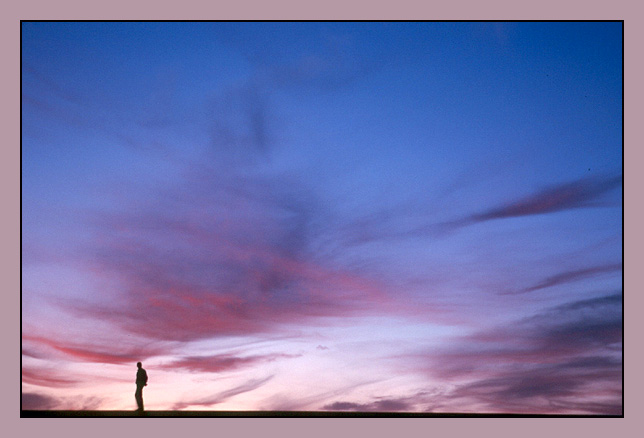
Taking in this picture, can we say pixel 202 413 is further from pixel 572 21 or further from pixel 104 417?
pixel 572 21

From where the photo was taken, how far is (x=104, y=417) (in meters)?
17.1

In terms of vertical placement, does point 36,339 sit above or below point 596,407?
above

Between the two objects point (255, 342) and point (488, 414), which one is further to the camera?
point (255, 342)

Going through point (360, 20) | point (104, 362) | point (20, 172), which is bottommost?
point (104, 362)

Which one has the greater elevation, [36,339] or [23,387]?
[36,339]

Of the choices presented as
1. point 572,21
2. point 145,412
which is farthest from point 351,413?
point 572,21

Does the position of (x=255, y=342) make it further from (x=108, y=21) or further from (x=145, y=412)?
(x=108, y=21)

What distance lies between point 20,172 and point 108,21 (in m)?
5.42

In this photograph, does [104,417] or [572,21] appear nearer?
[104,417]

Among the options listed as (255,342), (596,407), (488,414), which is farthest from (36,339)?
(596,407)

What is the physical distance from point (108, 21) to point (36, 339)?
1013cm

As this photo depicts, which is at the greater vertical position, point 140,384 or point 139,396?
point 140,384

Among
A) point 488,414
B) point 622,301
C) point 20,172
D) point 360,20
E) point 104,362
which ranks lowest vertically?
point 488,414

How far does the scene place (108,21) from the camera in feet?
63.2
